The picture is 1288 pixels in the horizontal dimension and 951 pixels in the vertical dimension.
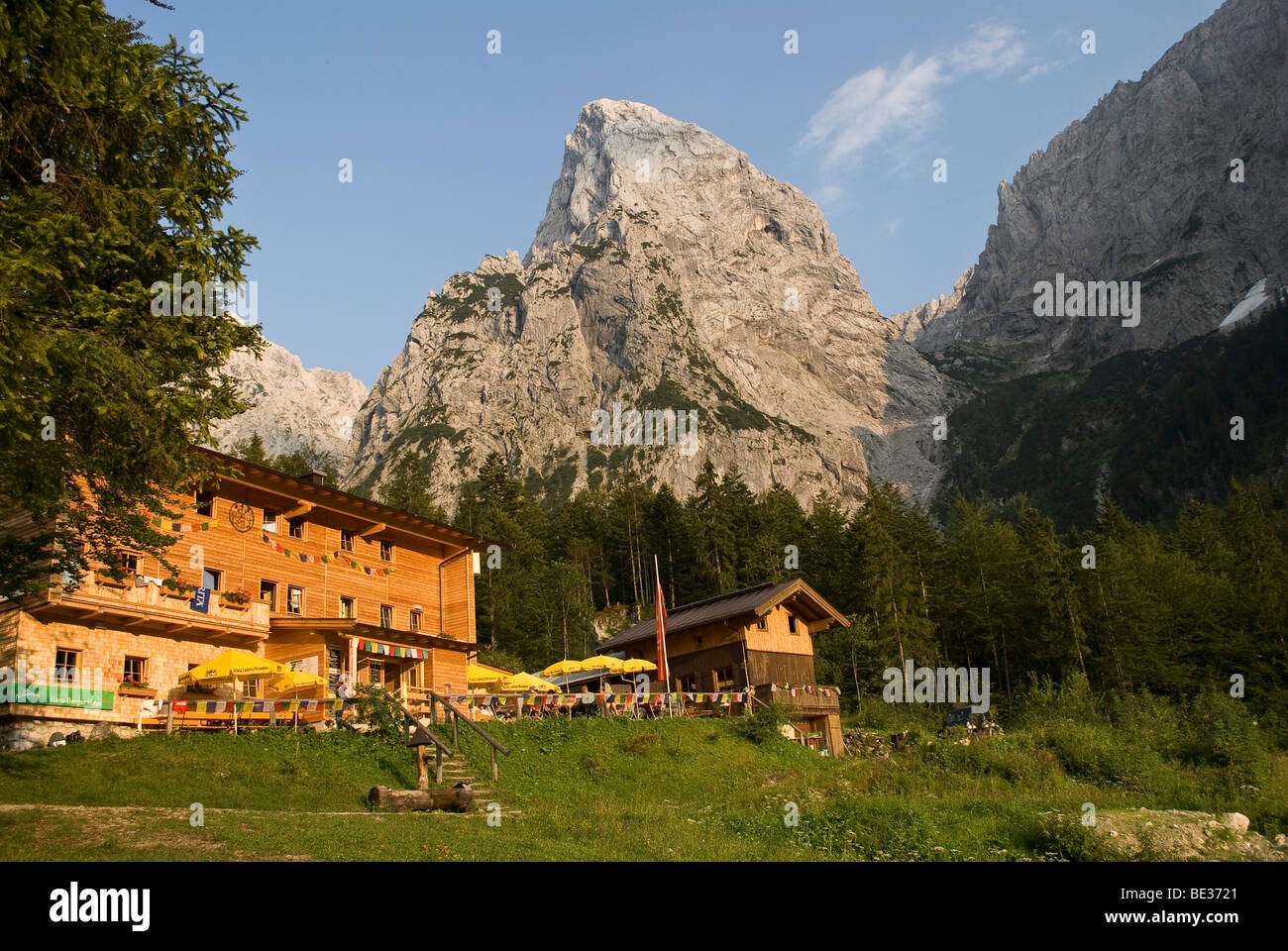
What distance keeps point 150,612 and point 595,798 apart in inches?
595

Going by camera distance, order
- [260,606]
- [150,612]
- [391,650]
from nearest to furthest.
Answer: [150,612] → [260,606] → [391,650]

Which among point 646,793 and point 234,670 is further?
point 234,670

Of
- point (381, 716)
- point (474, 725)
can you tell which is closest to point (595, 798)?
point (474, 725)

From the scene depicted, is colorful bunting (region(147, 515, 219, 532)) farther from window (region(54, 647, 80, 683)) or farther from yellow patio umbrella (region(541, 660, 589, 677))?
yellow patio umbrella (region(541, 660, 589, 677))

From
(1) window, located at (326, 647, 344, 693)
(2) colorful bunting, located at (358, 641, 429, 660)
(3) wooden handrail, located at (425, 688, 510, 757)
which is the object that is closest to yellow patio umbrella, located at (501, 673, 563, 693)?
(2) colorful bunting, located at (358, 641, 429, 660)

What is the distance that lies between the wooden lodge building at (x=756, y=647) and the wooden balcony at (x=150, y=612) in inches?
705

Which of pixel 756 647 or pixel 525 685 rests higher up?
pixel 756 647

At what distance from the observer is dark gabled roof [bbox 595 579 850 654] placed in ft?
131

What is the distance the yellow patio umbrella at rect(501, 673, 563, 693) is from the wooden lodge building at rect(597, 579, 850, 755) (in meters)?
6.81

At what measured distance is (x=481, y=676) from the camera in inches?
1519

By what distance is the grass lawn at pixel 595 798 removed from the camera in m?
15.0

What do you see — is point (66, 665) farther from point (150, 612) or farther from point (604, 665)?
point (604, 665)
